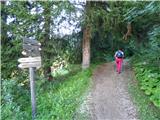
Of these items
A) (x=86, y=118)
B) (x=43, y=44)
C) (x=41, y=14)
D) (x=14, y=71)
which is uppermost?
(x=41, y=14)

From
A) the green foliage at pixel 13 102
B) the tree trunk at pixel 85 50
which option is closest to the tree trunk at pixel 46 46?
the green foliage at pixel 13 102

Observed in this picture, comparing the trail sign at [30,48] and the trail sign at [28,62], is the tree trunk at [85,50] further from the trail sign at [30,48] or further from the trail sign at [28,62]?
the trail sign at [28,62]

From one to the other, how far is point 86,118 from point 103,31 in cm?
793

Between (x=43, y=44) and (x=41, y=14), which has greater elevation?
(x=41, y=14)

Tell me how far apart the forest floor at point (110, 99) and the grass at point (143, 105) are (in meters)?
0.19

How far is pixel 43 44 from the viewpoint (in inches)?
618

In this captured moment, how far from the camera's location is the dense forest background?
42.4 ft

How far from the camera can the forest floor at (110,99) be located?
10680mm

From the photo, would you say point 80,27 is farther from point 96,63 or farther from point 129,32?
point 129,32

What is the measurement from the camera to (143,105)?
37.5 ft

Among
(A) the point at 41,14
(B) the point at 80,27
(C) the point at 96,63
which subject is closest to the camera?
(A) the point at 41,14

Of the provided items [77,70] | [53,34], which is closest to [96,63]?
[77,70]

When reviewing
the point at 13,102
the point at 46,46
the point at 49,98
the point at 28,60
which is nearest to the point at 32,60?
the point at 28,60

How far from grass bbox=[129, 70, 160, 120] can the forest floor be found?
0.19 meters
